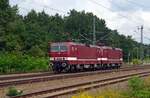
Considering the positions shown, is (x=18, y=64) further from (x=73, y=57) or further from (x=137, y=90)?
(x=137, y=90)

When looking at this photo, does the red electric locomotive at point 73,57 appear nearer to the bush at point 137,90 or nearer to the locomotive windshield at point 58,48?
the locomotive windshield at point 58,48

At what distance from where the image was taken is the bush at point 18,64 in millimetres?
43062

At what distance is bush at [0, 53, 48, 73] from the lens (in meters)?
43.1

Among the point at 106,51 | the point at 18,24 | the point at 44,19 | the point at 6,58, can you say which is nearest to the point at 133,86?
the point at 6,58

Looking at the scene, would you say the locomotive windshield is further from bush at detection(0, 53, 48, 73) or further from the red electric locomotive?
bush at detection(0, 53, 48, 73)

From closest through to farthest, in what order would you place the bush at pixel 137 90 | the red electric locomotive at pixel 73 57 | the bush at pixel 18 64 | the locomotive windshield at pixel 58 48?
the bush at pixel 137 90, the red electric locomotive at pixel 73 57, the locomotive windshield at pixel 58 48, the bush at pixel 18 64

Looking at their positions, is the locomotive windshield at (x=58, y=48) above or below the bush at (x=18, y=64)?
above

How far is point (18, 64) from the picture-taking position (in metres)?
45.7

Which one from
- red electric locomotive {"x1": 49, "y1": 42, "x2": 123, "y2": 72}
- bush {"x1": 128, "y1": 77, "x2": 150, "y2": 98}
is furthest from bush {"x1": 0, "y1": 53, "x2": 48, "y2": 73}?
bush {"x1": 128, "y1": 77, "x2": 150, "y2": 98}

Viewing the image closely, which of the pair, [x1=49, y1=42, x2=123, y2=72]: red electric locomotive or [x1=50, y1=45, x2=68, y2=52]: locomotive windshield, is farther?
[x1=50, y1=45, x2=68, y2=52]: locomotive windshield

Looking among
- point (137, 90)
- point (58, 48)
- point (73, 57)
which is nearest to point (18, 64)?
point (58, 48)

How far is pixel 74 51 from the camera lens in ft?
139

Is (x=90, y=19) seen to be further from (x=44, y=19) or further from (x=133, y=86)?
(x=133, y=86)

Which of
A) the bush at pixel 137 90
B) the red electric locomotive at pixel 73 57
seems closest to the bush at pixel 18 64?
the red electric locomotive at pixel 73 57
